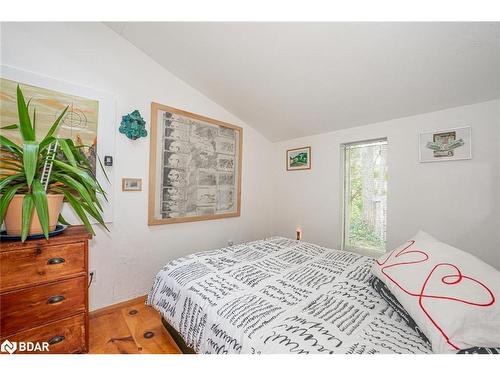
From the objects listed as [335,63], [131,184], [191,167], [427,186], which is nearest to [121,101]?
[131,184]

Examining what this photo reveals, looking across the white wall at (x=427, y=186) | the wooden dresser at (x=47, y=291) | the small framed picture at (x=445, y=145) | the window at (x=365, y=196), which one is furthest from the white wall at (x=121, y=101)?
the small framed picture at (x=445, y=145)

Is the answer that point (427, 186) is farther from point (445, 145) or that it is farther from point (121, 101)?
point (121, 101)

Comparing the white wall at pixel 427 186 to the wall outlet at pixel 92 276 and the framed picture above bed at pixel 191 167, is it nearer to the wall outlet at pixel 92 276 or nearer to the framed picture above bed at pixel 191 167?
→ the framed picture above bed at pixel 191 167

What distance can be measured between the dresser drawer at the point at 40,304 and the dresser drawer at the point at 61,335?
0.03 meters

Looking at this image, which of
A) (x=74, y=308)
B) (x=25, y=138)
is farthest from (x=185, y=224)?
(x=25, y=138)

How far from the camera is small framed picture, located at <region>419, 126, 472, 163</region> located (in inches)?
77.1

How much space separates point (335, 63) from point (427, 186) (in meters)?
1.53

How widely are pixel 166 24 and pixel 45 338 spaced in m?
2.46

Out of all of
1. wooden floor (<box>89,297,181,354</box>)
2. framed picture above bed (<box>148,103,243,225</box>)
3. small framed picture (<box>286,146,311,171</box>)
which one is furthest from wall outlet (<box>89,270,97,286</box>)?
small framed picture (<box>286,146,311,171</box>)

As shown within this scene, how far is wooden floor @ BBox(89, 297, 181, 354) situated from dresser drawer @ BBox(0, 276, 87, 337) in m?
0.44

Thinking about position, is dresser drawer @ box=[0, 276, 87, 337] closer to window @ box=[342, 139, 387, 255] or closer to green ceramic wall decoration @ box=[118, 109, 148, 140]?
green ceramic wall decoration @ box=[118, 109, 148, 140]

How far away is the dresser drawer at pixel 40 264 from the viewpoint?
3.78 feet

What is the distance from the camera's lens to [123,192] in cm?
214

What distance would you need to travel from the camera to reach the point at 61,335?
1.31 meters
